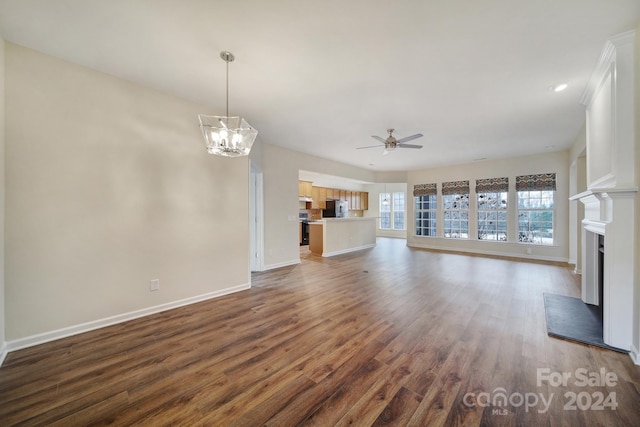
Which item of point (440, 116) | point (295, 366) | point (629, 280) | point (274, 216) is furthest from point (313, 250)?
point (629, 280)

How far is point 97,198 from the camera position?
258 centimetres

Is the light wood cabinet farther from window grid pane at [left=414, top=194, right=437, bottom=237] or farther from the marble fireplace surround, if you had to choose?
the marble fireplace surround

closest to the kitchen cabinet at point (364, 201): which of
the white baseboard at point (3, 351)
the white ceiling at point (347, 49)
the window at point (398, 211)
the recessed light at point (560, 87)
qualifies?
the window at point (398, 211)

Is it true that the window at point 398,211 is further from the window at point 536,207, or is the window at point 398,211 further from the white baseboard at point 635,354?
the white baseboard at point 635,354

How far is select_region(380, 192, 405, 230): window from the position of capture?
11.6 m

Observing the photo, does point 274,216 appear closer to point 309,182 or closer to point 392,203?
point 309,182

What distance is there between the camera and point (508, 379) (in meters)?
1.77

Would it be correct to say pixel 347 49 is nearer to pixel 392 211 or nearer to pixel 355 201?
pixel 355 201

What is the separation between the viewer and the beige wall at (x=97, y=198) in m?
2.22

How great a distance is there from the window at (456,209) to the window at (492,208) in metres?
0.36

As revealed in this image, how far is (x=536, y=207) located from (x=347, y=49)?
7.12 m

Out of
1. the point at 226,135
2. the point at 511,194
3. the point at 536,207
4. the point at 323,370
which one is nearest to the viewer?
the point at 323,370

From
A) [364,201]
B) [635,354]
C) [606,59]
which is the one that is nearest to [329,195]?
[364,201]

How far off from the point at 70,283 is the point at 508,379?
13.3 ft
